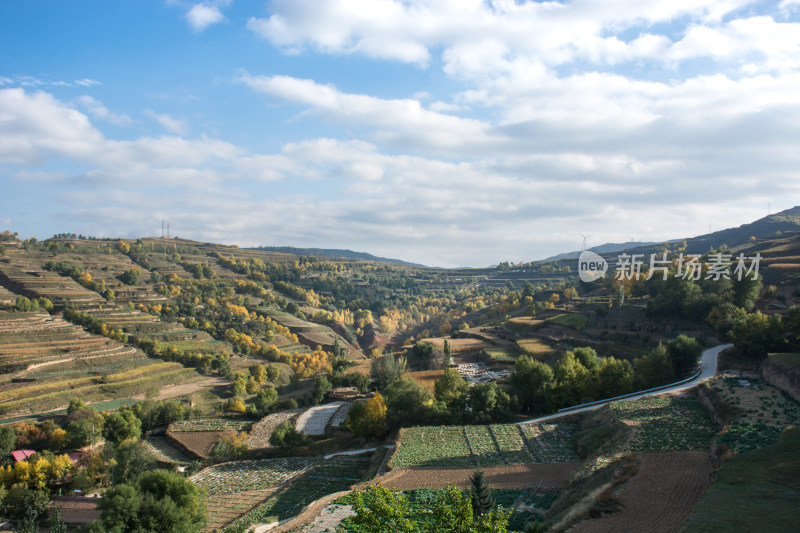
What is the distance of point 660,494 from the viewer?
1853cm

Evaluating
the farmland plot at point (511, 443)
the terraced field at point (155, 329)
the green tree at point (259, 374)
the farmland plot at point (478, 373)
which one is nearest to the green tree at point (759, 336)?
the farmland plot at point (511, 443)

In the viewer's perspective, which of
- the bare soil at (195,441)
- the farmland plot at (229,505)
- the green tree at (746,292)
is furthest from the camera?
the green tree at (746,292)

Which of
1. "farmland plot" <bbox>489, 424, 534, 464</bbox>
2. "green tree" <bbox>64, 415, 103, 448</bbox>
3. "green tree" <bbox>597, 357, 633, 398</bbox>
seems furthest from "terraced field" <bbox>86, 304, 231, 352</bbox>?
"green tree" <bbox>597, 357, 633, 398</bbox>

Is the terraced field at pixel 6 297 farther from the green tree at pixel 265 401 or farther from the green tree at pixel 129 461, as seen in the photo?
the green tree at pixel 129 461

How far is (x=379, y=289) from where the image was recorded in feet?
562

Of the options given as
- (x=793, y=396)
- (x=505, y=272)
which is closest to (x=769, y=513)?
(x=793, y=396)

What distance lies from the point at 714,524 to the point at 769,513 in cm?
185

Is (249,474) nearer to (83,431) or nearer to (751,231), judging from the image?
(83,431)

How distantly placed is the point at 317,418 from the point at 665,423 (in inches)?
1296

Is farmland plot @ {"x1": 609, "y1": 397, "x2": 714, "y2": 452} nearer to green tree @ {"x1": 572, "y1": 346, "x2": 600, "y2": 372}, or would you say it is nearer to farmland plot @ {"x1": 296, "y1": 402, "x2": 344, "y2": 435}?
green tree @ {"x1": 572, "y1": 346, "x2": 600, "y2": 372}

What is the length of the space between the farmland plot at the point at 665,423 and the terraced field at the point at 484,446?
14.2ft

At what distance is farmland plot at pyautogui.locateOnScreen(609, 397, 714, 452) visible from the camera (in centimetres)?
2539

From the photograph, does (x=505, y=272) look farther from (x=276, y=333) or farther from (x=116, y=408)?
(x=116, y=408)

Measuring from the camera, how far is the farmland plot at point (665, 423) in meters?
25.4
